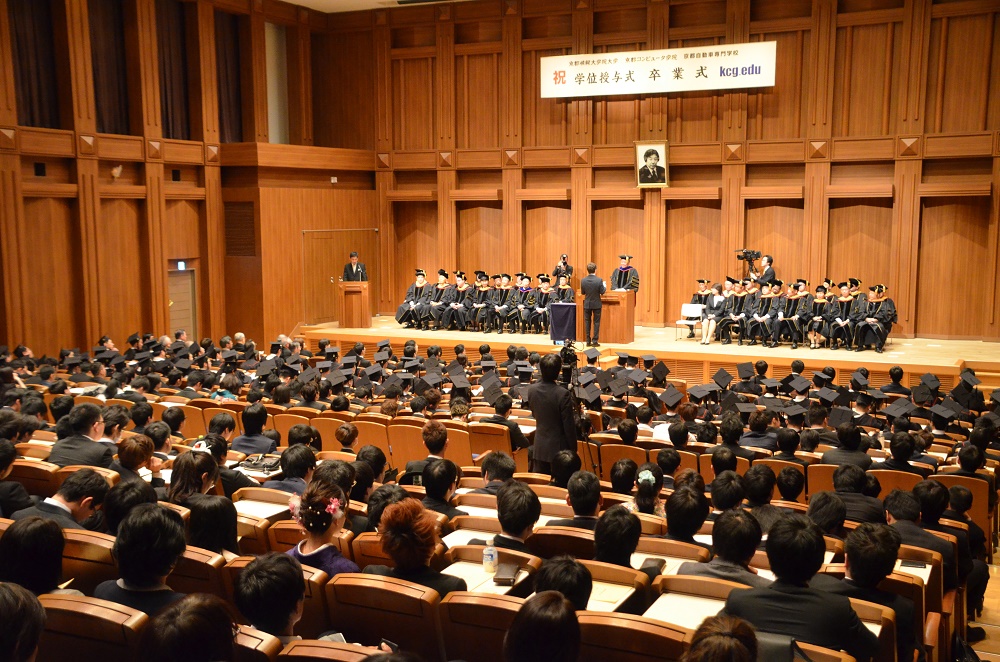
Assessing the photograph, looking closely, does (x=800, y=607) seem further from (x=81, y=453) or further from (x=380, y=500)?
(x=81, y=453)

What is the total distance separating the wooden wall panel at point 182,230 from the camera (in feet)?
52.1

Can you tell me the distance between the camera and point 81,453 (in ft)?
18.6

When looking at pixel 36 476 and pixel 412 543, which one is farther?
pixel 36 476

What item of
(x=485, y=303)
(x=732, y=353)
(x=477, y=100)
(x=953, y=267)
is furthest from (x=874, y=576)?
(x=477, y=100)

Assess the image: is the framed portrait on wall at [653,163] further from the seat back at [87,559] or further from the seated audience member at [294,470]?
the seat back at [87,559]

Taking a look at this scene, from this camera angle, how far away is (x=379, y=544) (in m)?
3.95

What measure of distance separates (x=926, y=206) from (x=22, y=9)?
585 inches

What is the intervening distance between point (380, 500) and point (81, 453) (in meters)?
2.54

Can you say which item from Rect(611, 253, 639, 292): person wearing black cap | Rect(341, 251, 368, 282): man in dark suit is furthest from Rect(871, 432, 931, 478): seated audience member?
Rect(341, 251, 368, 282): man in dark suit

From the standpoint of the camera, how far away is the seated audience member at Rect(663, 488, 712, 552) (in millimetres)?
4184

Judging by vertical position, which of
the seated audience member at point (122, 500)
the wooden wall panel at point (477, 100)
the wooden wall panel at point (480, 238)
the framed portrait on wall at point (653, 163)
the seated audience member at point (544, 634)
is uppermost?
the wooden wall panel at point (477, 100)

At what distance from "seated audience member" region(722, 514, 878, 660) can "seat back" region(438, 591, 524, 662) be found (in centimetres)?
81

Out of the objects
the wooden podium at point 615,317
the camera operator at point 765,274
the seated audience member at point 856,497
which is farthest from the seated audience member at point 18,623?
the camera operator at point 765,274

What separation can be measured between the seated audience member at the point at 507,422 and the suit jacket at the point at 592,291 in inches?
250
